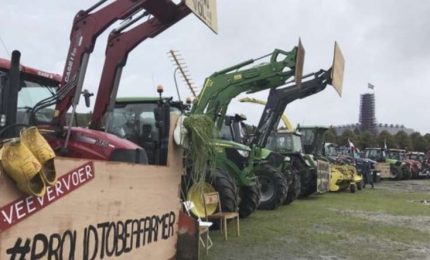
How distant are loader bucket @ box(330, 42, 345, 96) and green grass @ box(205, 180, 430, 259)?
3.19 meters

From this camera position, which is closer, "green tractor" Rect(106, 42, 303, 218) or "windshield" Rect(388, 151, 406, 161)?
"green tractor" Rect(106, 42, 303, 218)

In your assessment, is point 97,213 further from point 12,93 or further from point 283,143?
point 283,143

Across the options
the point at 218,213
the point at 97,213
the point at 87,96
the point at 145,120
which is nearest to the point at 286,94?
the point at 218,213

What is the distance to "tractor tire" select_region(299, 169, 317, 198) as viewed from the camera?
17.0m

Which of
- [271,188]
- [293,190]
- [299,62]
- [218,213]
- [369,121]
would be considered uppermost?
[369,121]

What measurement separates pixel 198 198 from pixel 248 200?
3.62m

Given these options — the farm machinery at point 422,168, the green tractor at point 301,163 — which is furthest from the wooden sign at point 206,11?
the farm machinery at point 422,168

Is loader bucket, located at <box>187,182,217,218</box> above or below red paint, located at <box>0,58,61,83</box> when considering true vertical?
below

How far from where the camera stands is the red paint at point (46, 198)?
3.09 meters

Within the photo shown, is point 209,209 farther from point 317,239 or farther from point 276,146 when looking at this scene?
point 276,146

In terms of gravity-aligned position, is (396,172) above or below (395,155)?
below

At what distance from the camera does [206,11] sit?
18.9ft

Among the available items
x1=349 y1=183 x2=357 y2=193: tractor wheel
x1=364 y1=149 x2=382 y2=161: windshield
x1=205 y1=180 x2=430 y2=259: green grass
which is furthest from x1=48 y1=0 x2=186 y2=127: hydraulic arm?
x1=364 y1=149 x2=382 y2=161: windshield

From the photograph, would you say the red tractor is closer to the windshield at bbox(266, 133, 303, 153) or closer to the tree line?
the windshield at bbox(266, 133, 303, 153)
